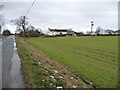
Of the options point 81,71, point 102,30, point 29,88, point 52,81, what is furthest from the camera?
point 102,30

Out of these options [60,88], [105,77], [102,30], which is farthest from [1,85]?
[102,30]

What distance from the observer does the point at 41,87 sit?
941cm

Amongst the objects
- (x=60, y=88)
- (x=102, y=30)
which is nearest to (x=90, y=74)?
(x=60, y=88)

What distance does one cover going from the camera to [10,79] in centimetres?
1140

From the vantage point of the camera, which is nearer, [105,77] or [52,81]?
[52,81]

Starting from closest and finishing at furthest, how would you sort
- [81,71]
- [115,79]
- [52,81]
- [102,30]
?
[52,81] < [115,79] < [81,71] < [102,30]

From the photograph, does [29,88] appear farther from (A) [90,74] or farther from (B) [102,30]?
(B) [102,30]

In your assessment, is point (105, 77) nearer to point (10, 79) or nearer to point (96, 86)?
point (96, 86)

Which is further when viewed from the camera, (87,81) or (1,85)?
(87,81)

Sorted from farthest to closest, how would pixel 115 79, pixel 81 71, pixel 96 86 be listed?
pixel 81 71
pixel 115 79
pixel 96 86

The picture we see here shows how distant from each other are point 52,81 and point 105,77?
2.44 meters

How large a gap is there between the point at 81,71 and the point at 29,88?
4876 mm

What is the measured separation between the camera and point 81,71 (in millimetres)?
13609

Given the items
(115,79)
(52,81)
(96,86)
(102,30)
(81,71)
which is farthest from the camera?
(102,30)
